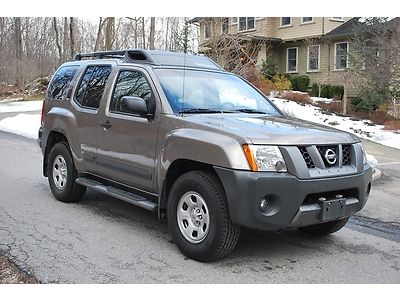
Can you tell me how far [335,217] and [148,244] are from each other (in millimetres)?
1878

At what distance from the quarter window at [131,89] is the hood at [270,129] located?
626 mm

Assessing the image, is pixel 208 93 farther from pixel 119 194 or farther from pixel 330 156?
pixel 330 156

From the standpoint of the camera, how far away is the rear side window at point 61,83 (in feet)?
21.9

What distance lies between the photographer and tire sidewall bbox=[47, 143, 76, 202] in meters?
6.32

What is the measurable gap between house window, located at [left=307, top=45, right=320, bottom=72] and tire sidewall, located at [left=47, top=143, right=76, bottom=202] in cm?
2534

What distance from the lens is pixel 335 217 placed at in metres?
4.34

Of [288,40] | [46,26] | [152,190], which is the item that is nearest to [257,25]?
[288,40]

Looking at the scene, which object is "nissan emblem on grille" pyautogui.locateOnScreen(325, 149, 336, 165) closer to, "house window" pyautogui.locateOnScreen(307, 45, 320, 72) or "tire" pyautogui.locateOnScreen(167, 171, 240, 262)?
"tire" pyautogui.locateOnScreen(167, 171, 240, 262)

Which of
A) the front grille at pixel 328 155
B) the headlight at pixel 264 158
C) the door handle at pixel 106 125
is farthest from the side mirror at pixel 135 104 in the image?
the front grille at pixel 328 155

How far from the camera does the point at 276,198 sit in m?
4.00

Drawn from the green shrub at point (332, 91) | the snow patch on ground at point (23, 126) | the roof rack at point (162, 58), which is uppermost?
the green shrub at point (332, 91)

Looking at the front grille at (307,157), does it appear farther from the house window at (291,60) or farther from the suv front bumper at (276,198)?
the house window at (291,60)

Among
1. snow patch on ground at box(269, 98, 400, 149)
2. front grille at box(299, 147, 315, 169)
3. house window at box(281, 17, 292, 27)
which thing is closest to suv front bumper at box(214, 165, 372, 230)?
front grille at box(299, 147, 315, 169)

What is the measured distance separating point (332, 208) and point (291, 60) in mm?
28817
